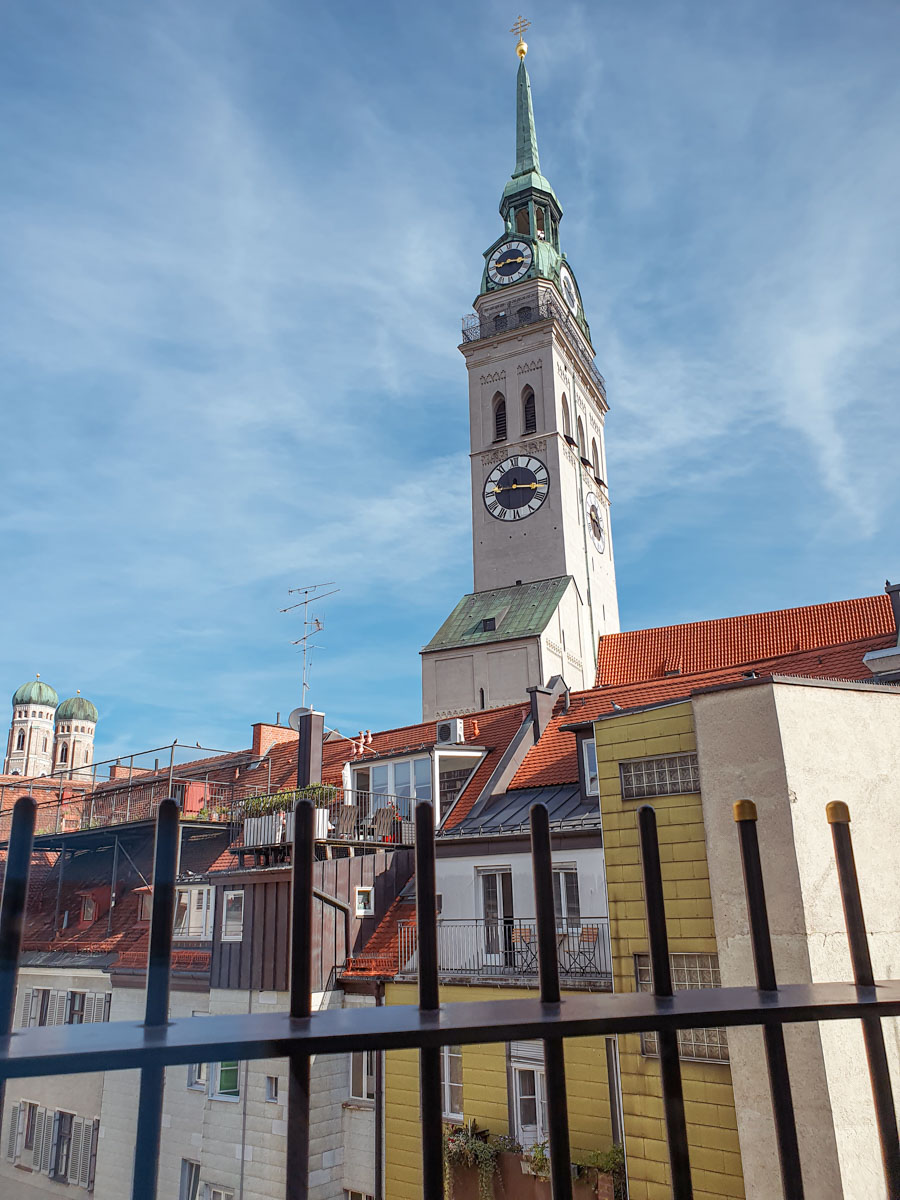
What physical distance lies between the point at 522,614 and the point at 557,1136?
4495cm

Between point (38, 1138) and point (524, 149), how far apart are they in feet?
221

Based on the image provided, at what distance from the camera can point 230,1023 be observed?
166cm

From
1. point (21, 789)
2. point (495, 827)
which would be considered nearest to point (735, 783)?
point (495, 827)

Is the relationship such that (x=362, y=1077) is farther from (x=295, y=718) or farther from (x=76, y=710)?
(x=76, y=710)

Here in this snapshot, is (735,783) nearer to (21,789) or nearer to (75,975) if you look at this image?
(75,975)

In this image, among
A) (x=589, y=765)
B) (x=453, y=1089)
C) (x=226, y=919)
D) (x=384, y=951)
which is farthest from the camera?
(x=226, y=919)

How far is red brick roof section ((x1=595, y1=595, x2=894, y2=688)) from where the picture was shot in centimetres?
4012

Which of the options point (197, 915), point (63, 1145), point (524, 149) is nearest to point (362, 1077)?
point (197, 915)

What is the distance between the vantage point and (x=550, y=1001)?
1833 millimetres

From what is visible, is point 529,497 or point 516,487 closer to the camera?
point 529,497

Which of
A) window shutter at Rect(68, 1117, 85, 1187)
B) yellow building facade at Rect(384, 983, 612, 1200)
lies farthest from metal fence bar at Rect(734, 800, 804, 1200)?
window shutter at Rect(68, 1117, 85, 1187)

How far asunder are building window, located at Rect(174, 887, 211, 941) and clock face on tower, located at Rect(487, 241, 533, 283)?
143 ft

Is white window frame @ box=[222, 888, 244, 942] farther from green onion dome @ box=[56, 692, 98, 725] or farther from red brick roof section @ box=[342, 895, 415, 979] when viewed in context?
green onion dome @ box=[56, 692, 98, 725]

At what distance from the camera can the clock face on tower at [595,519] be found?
53.7 m
